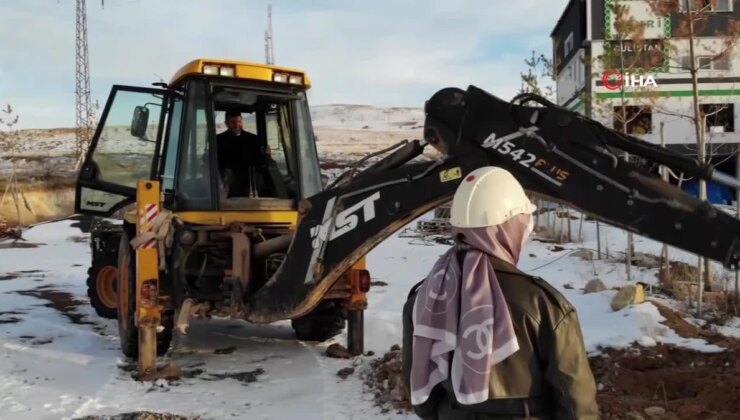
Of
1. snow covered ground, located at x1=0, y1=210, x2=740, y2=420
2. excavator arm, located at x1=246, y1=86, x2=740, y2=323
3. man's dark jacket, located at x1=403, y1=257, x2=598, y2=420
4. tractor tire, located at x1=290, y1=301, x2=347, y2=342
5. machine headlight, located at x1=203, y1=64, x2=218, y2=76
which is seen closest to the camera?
man's dark jacket, located at x1=403, y1=257, x2=598, y2=420

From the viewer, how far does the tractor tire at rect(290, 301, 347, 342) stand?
25.8ft

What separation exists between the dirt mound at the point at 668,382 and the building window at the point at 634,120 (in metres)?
7.14

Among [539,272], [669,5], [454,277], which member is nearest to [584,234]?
[539,272]

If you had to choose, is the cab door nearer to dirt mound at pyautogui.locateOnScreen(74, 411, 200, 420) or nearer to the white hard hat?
dirt mound at pyautogui.locateOnScreen(74, 411, 200, 420)

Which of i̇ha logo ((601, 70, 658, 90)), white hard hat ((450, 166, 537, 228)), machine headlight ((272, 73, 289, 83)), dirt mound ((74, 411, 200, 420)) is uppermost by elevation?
i̇ha logo ((601, 70, 658, 90))

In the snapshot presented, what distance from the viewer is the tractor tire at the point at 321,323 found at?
7.88m

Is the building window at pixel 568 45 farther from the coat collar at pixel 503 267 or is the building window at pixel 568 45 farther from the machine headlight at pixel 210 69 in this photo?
the coat collar at pixel 503 267

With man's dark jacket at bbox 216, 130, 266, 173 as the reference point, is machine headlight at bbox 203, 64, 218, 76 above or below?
above

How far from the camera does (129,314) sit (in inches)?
273

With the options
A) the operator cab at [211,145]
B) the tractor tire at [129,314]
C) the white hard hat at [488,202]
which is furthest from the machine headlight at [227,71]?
the white hard hat at [488,202]

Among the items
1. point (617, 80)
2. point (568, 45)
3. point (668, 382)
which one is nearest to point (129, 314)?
point (668, 382)

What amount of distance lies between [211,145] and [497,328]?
503cm

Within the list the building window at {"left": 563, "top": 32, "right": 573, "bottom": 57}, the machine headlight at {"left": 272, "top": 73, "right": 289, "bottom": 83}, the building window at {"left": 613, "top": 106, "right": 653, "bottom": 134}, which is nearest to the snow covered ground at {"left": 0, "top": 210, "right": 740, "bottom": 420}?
the machine headlight at {"left": 272, "top": 73, "right": 289, "bottom": 83}

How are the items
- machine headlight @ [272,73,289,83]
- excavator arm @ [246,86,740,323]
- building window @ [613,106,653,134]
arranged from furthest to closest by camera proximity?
building window @ [613,106,653,134], machine headlight @ [272,73,289,83], excavator arm @ [246,86,740,323]
